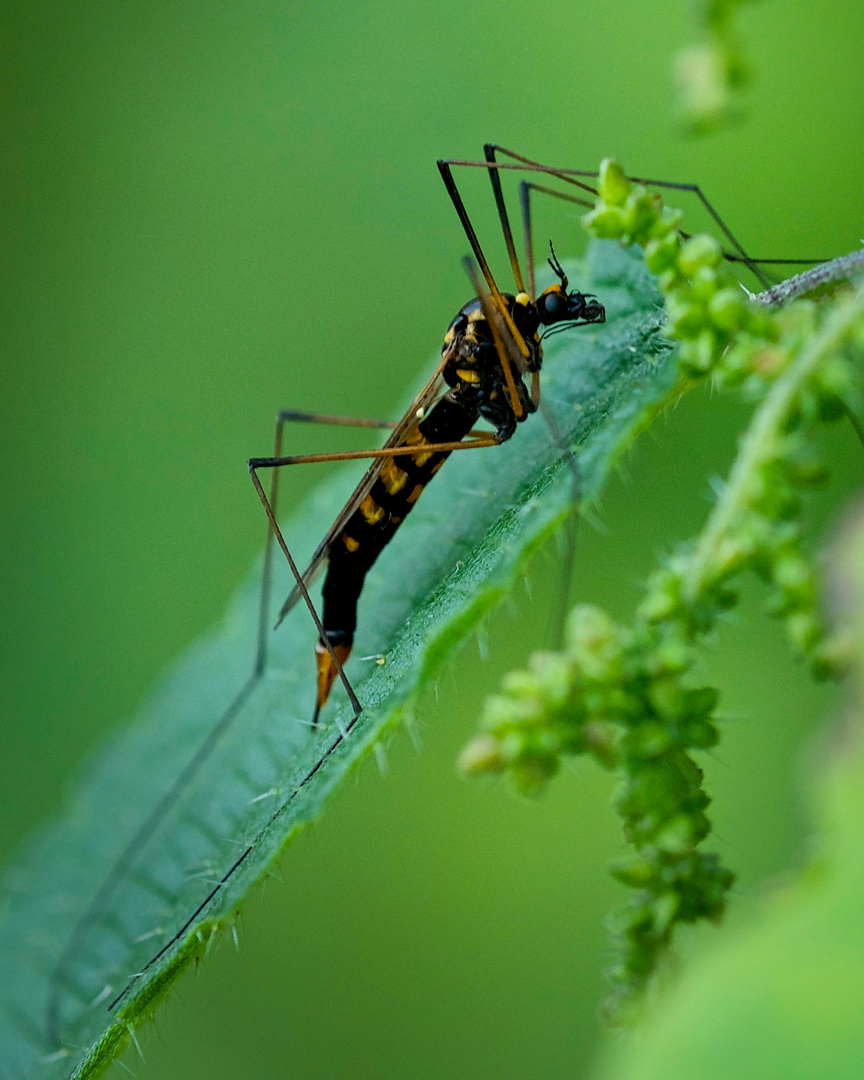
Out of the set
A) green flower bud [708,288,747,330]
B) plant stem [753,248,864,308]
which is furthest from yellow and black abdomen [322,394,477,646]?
green flower bud [708,288,747,330]

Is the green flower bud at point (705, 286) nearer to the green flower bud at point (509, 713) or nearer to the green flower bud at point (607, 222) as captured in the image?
the green flower bud at point (607, 222)

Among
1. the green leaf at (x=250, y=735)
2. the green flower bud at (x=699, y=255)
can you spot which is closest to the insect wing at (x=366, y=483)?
the green leaf at (x=250, y=735)

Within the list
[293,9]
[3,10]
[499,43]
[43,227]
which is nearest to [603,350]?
[499,43]

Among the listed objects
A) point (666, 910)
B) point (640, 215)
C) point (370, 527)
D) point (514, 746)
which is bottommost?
point (666, 910)

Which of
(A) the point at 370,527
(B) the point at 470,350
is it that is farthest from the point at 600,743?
(B) the point at 470,350

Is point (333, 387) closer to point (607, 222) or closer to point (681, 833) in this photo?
point (607, 222)
